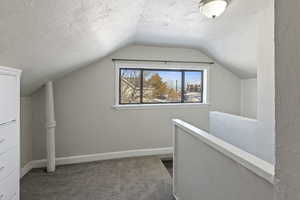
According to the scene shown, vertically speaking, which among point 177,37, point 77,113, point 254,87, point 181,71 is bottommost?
point 77,113

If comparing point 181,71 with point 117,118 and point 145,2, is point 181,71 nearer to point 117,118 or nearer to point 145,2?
point 117,118

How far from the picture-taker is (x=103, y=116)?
130 inches

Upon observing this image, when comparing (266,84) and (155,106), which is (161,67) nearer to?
(155,106)

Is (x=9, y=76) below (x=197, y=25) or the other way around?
below

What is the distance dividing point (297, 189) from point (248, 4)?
2218 millimetres

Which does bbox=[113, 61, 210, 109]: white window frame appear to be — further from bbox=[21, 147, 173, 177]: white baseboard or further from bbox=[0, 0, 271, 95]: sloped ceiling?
bbox=[21, 147, 173, 177]: white baseboard

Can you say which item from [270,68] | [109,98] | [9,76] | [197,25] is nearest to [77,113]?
[109,98]

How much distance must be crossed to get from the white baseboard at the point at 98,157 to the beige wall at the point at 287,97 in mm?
3157

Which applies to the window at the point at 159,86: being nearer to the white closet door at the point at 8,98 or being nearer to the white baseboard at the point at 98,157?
the white baseboard at the point at 98,157

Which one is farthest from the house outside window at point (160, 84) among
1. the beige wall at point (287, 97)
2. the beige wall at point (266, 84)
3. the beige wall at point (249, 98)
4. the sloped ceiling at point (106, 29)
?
the beige wall at point (287, 97)

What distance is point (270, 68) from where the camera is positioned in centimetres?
206

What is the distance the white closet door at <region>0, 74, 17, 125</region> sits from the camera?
4.53 ft

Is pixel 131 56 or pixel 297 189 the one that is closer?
pixel 297 189

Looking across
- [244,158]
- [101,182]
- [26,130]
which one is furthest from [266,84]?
[26,130]
